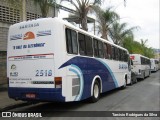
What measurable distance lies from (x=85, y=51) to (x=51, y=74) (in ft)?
8.61

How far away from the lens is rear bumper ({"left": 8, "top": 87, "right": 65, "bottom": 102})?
9625 mm

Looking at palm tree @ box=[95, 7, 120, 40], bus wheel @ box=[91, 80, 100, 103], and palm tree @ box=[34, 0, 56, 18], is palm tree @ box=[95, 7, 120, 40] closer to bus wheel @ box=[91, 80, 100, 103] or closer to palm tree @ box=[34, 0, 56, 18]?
palm tree @ box=[34, 0, 56, 18]

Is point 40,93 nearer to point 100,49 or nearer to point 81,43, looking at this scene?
point 81,43

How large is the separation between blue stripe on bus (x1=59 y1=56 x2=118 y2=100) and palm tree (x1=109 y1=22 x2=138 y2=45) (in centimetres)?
2346

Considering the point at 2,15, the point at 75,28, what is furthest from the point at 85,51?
the point at 2,15

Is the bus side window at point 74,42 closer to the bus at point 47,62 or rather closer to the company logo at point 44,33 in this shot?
the bus at point 47,62

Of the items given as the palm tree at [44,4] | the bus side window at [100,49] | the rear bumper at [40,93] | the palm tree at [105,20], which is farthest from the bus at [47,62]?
the palm tree at [105,20]

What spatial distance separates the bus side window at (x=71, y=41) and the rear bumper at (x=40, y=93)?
5.14ft

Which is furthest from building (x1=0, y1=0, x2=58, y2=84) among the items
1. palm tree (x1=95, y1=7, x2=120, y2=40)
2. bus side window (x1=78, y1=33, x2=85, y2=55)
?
palm tree (x1=95, y1=7, x2=120, y2=40)

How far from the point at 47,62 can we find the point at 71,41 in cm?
130

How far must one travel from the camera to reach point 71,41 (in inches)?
416

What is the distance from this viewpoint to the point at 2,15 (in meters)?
18.4

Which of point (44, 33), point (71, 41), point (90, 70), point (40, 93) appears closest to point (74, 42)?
point (71, 41)

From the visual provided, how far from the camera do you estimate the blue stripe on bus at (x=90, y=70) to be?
11000mm
